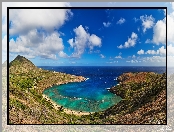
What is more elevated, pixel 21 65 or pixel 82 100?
pixel 21 65

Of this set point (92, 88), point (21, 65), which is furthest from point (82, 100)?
point (21, 65)

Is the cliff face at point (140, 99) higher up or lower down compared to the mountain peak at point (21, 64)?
lower down

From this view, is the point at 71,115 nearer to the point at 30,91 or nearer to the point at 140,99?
the point at 30,91

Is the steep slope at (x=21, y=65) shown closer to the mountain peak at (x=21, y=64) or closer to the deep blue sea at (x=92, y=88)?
the mountain peak at (x=21, y=64)

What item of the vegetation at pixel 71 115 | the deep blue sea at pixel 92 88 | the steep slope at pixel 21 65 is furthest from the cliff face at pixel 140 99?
the steep slope at pixel 21 65

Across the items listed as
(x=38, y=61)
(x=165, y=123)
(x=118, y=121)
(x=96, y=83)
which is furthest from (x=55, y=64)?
(x=165, y=123)

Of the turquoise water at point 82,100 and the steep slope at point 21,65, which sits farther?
the turquoise water at point 82,100

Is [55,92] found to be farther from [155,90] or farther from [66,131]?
[155,90]
